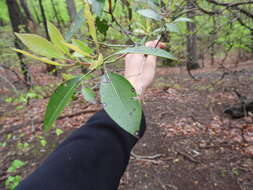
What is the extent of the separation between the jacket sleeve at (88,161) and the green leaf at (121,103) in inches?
18.1

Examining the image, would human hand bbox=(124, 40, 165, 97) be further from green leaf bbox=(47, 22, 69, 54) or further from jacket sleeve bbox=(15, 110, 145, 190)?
green leaf bbox=(47, 22, 69, 54)

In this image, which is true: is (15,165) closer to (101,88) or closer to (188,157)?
(188,157)

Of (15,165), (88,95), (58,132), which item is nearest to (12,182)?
(15,165)

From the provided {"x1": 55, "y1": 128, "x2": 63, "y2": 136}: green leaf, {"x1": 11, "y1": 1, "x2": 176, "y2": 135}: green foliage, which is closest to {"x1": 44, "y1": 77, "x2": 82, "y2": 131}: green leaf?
{"x1": 11, "y1": 1, "x2": 176, "y2": 135}: green foliage

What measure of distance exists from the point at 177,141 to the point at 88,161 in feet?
7.69

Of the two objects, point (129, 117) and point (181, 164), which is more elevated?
point (129, 117)

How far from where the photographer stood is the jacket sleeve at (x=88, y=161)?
612mm

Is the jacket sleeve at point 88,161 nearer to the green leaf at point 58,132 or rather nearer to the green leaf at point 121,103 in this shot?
the green leaf at point 121,103

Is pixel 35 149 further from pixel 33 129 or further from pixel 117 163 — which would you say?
pixel 117 163

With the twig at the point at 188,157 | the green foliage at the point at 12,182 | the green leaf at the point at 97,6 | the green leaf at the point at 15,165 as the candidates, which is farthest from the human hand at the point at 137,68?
the green leaf at the point at 15,165

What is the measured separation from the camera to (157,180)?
221cm

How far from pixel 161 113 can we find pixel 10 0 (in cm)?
513

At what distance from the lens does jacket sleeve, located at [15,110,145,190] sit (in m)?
0.61

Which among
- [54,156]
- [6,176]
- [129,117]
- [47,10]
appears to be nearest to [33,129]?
[6,176]
